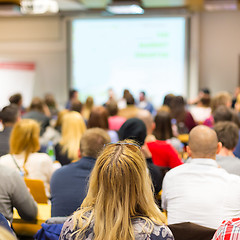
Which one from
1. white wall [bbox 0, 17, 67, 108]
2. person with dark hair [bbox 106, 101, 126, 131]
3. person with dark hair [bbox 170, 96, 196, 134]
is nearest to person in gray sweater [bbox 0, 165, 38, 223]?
person with dark hair [bbox 106, 101, 126, 131]

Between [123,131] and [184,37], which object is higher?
[184,37]

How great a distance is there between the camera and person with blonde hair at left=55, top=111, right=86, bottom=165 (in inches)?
159

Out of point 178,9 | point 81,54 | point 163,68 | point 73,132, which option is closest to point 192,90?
point 163,68

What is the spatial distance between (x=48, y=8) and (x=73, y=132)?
462 centimetres

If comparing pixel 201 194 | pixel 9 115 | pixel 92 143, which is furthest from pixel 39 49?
pixel 201 194

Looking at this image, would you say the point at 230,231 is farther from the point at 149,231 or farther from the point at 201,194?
the point at 201,194

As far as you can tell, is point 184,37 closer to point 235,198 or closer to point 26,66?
point 26,66

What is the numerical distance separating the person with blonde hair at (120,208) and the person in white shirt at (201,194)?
2.49ft

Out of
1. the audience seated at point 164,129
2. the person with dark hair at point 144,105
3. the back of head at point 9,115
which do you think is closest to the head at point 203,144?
the audience seated at point 164,129

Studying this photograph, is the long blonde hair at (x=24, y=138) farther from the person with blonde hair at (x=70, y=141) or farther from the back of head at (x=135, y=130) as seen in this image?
the back of head at (x=135, y=130)

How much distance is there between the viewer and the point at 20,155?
3420 mm

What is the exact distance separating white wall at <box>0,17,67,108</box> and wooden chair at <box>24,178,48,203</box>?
8.46 m

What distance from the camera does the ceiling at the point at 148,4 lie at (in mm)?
8297

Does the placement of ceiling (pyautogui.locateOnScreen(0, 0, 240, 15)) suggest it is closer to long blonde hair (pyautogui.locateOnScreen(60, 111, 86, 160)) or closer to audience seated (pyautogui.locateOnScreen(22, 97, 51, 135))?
audience seated (pyautogui.locateOnScreen(22, 97, 51, 135))
